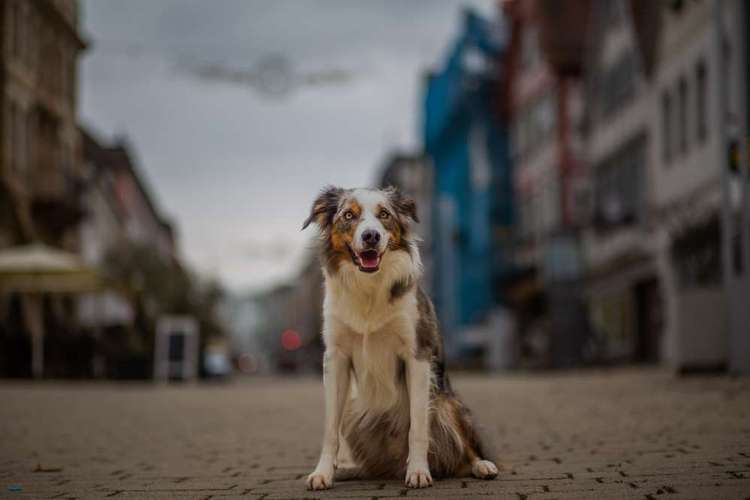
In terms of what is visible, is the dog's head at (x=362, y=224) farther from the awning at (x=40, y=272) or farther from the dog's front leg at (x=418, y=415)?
the awning at (x=40, y=272)

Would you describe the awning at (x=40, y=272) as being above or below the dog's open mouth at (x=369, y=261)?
above

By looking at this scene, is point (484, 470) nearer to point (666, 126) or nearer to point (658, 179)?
point (666, 126)

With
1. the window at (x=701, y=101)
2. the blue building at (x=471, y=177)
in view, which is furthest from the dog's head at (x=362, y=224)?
the blue building at (x=471, y=177)

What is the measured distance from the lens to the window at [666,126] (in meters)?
27.5

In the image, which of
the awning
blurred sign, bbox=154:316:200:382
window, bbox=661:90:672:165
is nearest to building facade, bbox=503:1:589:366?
window, bbox=661:90:672:165

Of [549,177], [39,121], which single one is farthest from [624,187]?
[39,121]

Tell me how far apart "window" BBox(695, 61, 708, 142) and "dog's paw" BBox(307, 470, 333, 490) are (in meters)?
20.4

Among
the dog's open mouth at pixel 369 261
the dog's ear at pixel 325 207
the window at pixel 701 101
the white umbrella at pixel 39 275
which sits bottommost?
the dog's open mouth at pixel 369 261

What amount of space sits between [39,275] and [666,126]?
50.6ft

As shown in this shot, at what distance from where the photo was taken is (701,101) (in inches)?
976

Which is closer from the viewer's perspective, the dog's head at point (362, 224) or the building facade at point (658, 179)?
→ the dog's head at point (362, 224)

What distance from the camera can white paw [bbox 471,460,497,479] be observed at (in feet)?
19.2

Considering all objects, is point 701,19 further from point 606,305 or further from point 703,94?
point 606,305

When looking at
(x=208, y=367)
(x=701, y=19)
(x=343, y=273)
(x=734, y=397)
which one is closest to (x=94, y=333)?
(x=208, y=367)
